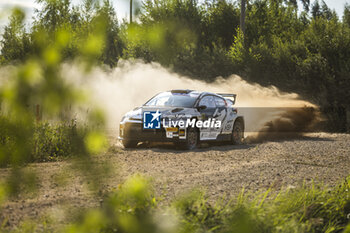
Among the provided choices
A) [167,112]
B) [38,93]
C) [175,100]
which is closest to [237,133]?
[175,100]

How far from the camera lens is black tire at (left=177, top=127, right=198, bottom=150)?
1157 centimetres

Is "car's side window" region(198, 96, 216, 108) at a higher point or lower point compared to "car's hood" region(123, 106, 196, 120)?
higher

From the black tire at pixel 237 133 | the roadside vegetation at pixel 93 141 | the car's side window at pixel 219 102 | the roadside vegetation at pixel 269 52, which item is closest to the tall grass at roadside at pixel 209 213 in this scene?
the roadside vegetation at pixel 93 141

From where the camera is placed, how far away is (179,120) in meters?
11.5

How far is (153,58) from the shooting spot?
26.2 metres

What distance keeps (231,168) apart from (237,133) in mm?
5429

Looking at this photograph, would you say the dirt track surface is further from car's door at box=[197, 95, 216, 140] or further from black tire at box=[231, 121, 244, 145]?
black tire at box=[231, 121, 244, 145]

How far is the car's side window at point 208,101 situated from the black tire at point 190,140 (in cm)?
98

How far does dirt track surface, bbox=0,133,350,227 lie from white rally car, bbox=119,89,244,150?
43cm

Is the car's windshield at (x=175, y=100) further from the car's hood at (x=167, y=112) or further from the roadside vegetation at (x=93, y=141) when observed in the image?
the roadside vegetation at (x=93, y=141)

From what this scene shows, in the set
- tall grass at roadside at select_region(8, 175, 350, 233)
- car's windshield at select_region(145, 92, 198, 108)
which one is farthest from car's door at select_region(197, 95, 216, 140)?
tall grass at roadside at select_region(8, 175, 350, 233)

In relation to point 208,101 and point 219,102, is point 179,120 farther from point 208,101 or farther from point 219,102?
point 219,102

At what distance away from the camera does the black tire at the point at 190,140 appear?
11.6 metres

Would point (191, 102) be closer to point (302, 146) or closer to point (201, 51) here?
point (302, 146)
